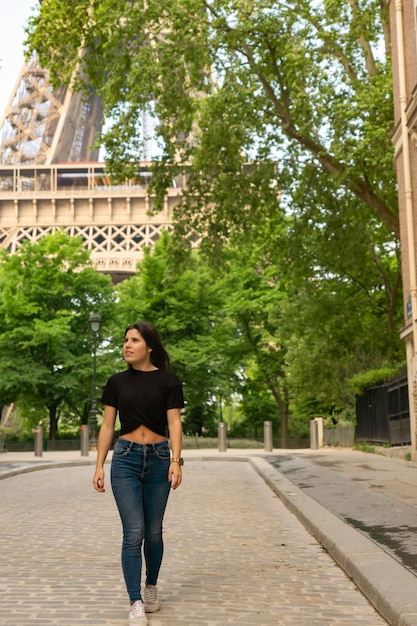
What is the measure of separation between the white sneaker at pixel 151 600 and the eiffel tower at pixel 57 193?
52.1 meters

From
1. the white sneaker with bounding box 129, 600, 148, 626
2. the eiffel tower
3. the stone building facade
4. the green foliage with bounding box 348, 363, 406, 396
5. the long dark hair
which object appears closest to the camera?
the white sneaker with bounding box 129, 600, 148, 626

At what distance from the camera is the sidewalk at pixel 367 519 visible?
4918 millimetres

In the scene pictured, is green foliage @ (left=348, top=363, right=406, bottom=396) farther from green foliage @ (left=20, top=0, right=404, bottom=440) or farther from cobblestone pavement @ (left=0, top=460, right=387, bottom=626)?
cobblestone pavement @ (left=0, top=460, right=387, bottom=626)

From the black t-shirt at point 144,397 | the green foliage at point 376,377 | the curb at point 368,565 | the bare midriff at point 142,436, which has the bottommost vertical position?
the curb at point 368,565

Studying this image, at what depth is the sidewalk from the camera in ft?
16.1

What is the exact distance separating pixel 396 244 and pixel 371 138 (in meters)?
9.76

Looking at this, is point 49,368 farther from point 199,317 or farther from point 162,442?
point 162,442

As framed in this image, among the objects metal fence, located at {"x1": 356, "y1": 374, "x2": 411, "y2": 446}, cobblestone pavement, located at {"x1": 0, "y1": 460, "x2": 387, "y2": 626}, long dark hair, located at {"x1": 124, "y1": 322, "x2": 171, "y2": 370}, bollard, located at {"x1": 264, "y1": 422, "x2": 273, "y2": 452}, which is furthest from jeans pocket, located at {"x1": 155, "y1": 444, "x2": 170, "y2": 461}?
bollard, located at {"x1": 264, "y1": 422, "x2": 273, "y2": 452}

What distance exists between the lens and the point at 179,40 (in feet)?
63.7

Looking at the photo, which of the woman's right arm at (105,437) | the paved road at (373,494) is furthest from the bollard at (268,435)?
the woman's right arm at (105,437)

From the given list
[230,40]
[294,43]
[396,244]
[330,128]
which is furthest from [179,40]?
[396,244]

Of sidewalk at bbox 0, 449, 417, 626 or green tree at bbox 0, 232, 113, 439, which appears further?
green tree at bbox 0, 232, 113, 439

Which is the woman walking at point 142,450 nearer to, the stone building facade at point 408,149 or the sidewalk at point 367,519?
the sidewalk at point 367,519

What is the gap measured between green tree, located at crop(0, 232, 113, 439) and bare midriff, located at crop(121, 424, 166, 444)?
30792 mm
